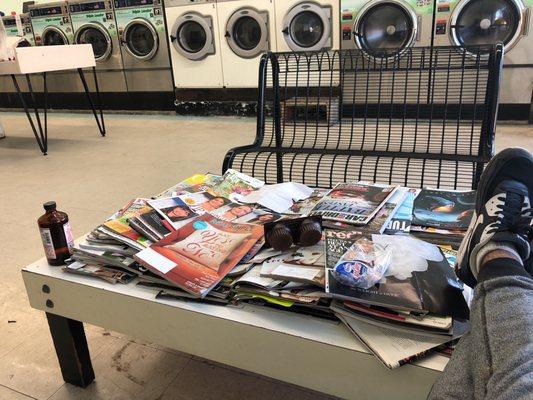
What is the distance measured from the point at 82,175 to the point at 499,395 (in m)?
2.89

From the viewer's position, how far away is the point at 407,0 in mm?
3590

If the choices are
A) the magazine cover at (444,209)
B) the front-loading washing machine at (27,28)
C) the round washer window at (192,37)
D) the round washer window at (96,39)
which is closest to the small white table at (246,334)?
the magazine cover at (444,209)

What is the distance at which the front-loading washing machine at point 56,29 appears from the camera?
510 centimetres

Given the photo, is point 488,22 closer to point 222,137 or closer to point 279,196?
point 222,137

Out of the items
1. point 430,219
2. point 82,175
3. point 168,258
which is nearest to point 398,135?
point 430,219

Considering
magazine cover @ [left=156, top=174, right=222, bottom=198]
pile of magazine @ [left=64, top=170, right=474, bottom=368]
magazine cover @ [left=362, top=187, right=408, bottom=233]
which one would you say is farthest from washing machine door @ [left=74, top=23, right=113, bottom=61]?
magazine cover @ [left=362, top=187, right=408, bottom=233]

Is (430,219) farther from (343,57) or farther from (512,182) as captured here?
(343,57)

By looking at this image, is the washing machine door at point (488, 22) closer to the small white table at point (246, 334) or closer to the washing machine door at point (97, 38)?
the small white table at point (246, 334)

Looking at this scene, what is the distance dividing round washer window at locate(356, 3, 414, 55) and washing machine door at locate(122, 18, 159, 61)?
224 centimetres

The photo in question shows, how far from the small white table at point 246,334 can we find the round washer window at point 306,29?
3.58 metres

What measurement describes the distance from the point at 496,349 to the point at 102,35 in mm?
5376

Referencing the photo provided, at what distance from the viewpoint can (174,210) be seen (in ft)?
3.78

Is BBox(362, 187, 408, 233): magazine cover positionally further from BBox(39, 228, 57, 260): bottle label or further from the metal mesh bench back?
BBox(39, 228, 57, 260): bottle label

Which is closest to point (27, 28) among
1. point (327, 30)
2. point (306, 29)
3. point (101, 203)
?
point (306, 29)
